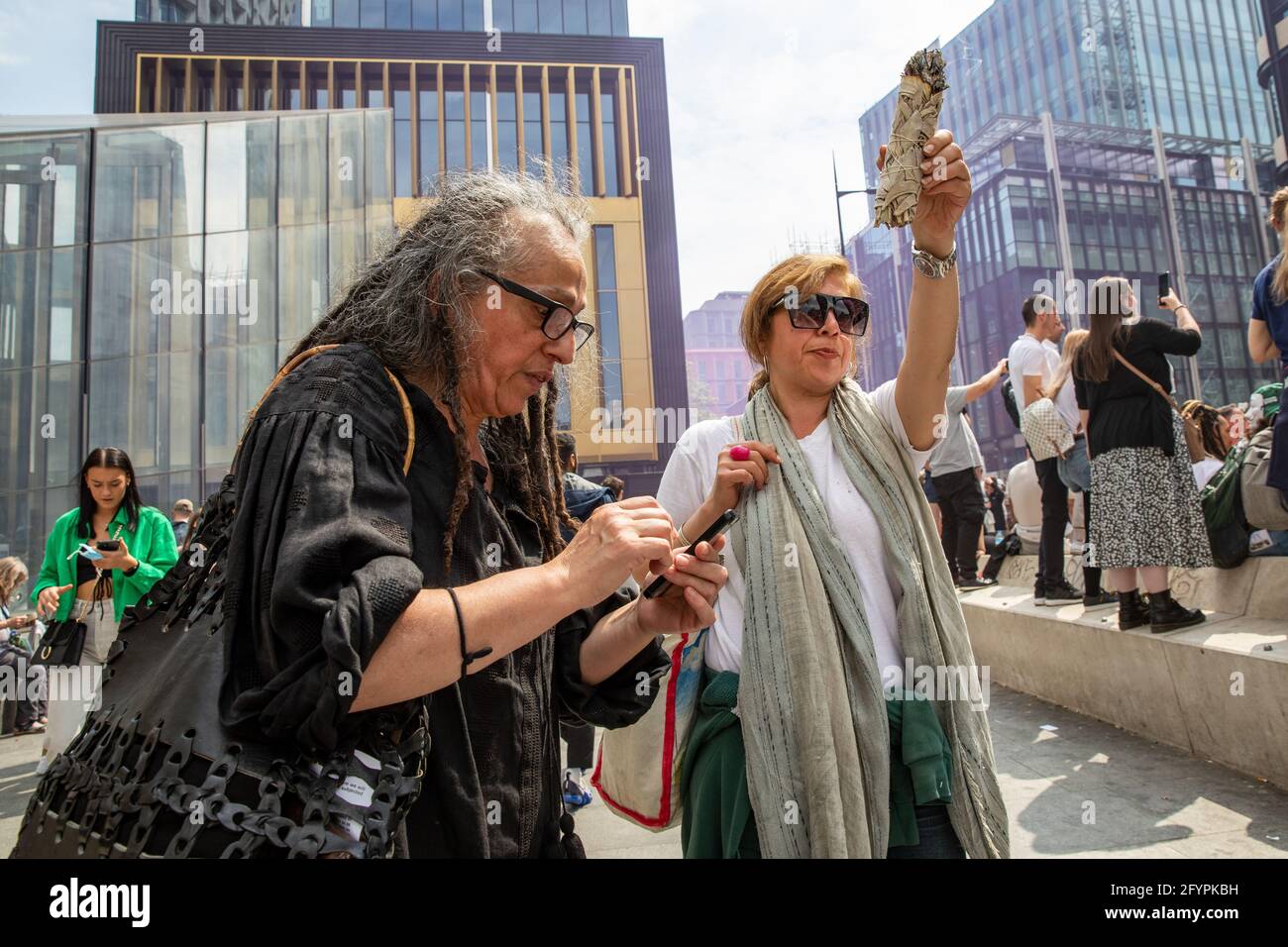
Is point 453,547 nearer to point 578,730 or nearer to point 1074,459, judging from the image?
point 578,730

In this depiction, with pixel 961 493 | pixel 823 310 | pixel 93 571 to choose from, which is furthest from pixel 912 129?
pixel 961 493

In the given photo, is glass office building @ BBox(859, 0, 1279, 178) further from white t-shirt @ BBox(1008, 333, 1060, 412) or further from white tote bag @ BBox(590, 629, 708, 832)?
white tote bag @ BBox(590, 629, 708, 832)

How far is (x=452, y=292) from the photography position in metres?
1.41

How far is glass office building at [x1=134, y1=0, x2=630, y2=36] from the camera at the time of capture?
32.9 m

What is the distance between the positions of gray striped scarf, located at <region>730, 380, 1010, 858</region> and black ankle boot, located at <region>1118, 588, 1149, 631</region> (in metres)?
2.98

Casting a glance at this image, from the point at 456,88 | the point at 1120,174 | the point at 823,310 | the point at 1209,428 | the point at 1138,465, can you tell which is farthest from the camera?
the point at 1120,174

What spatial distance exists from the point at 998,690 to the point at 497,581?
5.44 meters

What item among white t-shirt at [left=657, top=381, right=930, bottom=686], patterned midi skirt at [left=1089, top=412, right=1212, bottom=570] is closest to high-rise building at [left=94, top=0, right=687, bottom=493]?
patterned midi skirt at [left=1089, top=412, right=1212, bottom=570]

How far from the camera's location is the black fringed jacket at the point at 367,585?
994 mm

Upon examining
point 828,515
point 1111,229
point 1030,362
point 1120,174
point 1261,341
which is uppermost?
point 1120,174

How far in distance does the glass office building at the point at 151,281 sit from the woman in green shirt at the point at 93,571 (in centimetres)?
999

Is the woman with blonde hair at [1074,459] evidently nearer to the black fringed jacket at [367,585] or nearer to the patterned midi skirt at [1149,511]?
the patterned midi skirt at [1149,511]

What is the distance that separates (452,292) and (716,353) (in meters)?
94.4
